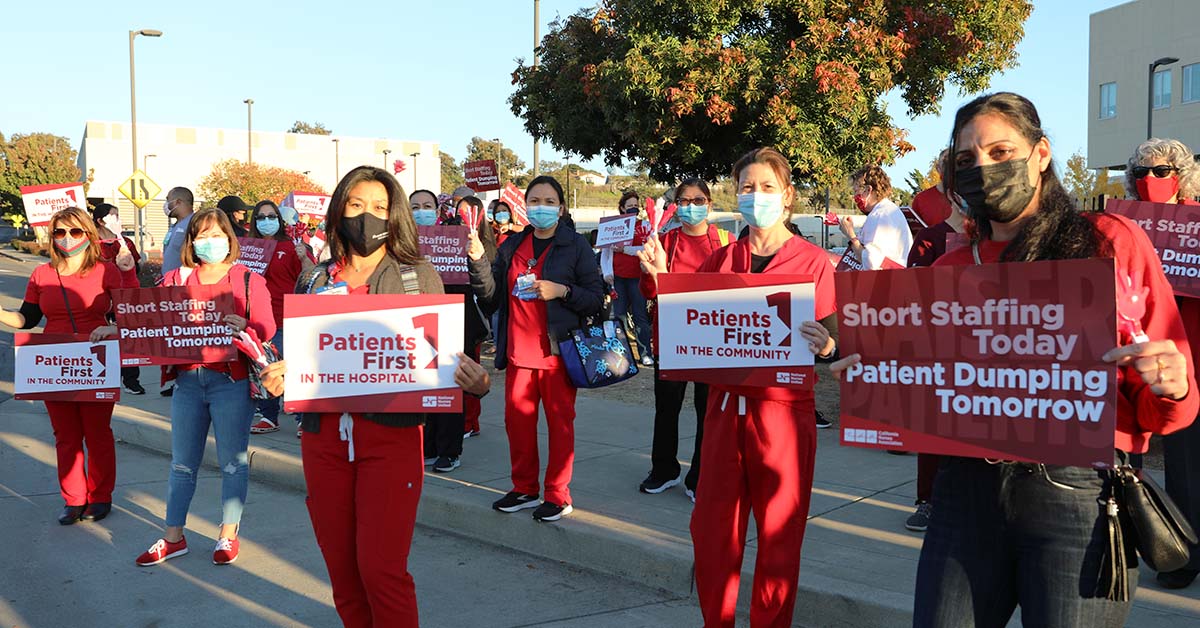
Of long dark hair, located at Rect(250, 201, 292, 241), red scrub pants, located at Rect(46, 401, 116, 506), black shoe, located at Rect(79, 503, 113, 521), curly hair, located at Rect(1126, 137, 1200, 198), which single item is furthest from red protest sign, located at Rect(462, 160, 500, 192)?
curly hair, located at Rect(1126, 137, 1200, 198)

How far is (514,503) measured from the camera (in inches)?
248

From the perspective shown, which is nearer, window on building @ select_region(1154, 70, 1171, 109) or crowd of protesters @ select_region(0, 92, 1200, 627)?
crowd of protesters @ select_region(0, 92, 1200, 627)

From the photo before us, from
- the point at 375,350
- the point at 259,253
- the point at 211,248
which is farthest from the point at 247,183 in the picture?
the point at 375,350

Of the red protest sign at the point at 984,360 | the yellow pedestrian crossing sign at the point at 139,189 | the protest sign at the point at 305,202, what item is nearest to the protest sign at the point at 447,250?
the protest sign at the point at 305,202

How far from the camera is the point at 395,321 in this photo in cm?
383

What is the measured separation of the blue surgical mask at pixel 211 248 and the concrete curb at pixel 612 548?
2159 mm

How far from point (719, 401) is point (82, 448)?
4.86 metres

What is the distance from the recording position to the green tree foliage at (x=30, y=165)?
62484mm

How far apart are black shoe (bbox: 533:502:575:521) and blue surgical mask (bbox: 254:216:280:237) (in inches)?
195

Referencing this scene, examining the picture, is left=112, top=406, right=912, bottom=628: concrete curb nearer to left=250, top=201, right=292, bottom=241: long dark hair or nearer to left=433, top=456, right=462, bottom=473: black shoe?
left=433, top=456, right=462, bottom=473: black shoe

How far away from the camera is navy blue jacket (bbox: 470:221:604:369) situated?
605 cm

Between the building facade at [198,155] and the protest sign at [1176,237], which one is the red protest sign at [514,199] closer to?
the protest sign at [1176,237]

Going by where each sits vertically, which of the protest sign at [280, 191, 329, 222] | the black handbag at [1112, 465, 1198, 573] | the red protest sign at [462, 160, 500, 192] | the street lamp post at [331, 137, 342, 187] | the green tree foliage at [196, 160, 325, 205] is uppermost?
the street lamp post at [331, 137, 342, 187]

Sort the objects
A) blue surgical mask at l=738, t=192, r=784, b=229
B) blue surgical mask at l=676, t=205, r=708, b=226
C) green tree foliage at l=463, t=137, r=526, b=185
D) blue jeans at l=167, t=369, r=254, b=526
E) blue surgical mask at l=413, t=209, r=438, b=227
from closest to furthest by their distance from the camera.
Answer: blue surgical mask at l=738, t=192, r=784, b=229
blue jeans at l=167, t=369, r=254, b=526
blue surgical mask at l=676, t=205, r=708, b=226
blue surgical mask at l=413, t=209, r=438, b=227
green tree foliage at l=463, t=137, r=526, b=185
